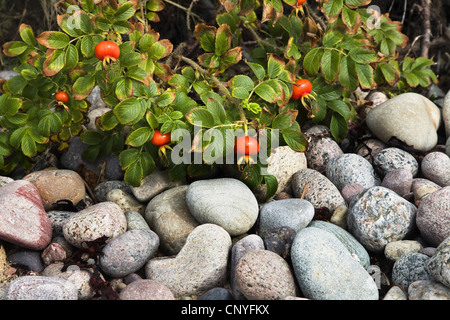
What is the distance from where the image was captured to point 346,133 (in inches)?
122

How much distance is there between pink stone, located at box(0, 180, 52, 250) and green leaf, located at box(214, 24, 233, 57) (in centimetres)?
120

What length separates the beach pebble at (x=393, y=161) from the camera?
9.70ft

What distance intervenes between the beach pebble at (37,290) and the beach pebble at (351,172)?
5.19 ft

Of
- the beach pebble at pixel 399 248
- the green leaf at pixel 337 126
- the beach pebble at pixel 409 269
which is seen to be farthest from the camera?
the green leaf at pixel 337 126

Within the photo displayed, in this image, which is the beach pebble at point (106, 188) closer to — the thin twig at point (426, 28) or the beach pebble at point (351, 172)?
the beach pebble at point (351, 172)

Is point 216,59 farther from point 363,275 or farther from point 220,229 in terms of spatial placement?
point 363,275

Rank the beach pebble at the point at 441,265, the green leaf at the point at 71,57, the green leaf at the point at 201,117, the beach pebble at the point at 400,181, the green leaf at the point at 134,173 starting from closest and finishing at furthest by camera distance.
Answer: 1. the beach pebble at the point at 441,265
2. the green leaf at the point at 201,117
3. the green leaf at the point at 71,57
4. the green leaf at the point at 134,173
5. the beach pebble at the point at 400,181

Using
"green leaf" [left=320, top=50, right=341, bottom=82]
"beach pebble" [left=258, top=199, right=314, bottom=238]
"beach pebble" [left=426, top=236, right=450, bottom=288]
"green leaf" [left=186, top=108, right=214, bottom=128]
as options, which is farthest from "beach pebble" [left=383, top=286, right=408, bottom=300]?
"green leaf" [left=320, top=50, right=341, bottom=82]

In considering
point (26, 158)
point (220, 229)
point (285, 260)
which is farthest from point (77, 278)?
point (26, 158)

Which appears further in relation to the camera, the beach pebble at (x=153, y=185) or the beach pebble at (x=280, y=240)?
the beach pebble at (x=153, y=185)

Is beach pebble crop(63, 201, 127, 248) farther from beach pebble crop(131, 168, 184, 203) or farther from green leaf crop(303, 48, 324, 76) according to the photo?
green leaf crop(303, 48, 324, 76)

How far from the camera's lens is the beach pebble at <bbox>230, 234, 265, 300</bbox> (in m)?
2.18

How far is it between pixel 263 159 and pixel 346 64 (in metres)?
0.82

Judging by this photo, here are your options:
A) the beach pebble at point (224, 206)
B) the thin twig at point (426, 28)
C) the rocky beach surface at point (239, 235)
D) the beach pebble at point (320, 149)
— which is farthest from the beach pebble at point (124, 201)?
the thin twig at point (426, 28)
